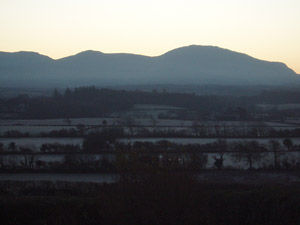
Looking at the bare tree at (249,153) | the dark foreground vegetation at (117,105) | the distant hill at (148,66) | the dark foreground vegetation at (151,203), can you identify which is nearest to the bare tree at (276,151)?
the bare tree at (249,153)

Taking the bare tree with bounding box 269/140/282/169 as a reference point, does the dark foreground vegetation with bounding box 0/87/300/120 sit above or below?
above

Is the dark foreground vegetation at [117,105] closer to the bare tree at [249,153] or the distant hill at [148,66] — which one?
the bare tree at [249,153]

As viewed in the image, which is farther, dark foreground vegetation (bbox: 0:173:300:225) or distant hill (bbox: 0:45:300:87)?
distant hill (bbox: 0:45:300:87)

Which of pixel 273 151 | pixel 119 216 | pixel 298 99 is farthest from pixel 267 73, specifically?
pixel 119 216

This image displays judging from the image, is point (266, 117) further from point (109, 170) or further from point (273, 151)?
point (109, 170)

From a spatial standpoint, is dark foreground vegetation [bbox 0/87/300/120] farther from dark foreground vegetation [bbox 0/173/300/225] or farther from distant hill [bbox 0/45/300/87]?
distant hill [bbox 0/45/300/87]

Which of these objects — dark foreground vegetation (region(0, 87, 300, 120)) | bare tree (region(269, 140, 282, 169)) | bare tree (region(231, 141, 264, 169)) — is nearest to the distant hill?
dark foreground vegetation (region(0, 87, 300, 120))
